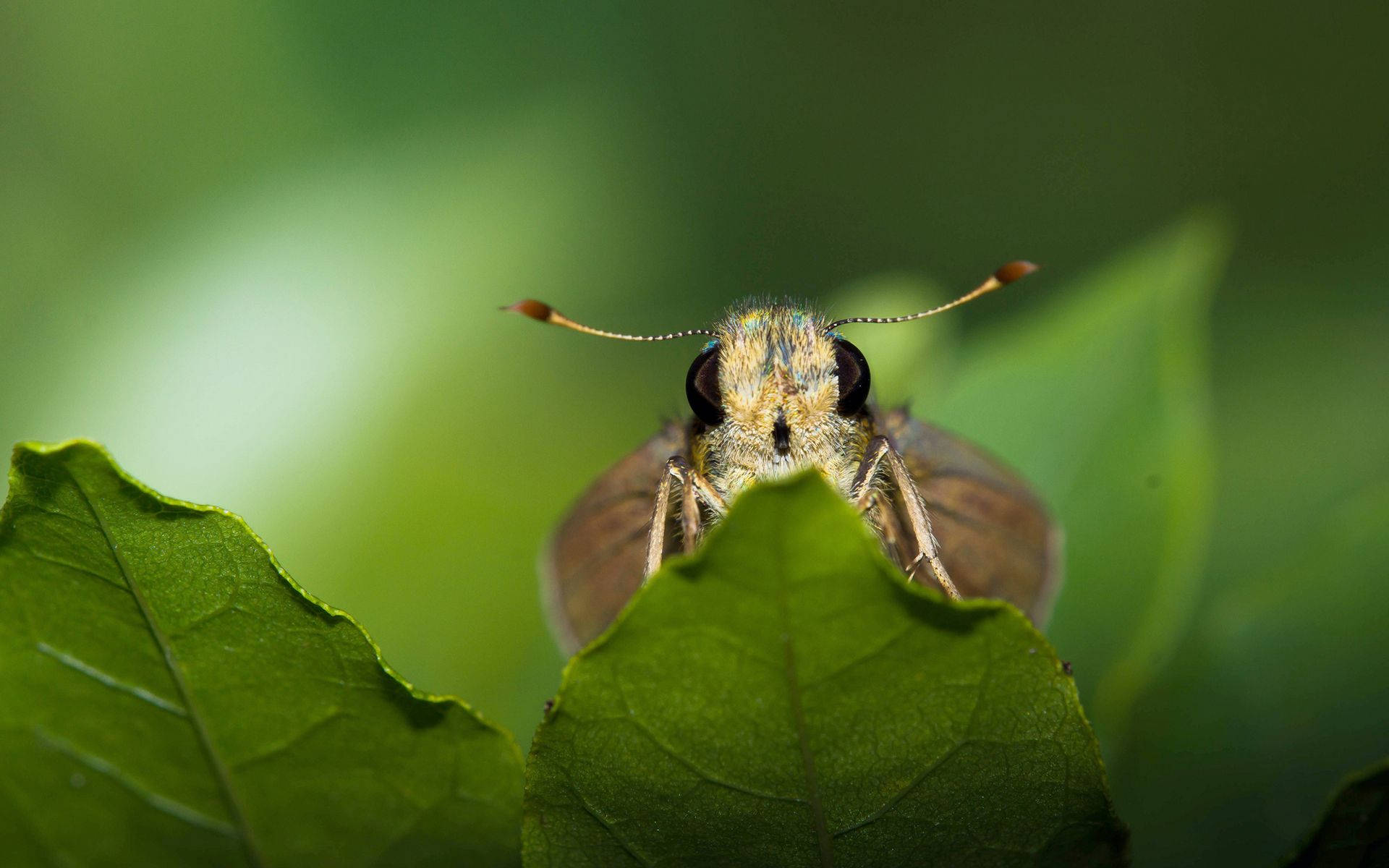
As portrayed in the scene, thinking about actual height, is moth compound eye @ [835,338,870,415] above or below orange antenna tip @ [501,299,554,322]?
below

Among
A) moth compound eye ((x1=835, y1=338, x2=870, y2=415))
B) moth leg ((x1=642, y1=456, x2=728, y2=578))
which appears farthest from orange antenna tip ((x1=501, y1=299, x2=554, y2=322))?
moth compound eye ((x1=835, y1=338, x2=870, y2=415))

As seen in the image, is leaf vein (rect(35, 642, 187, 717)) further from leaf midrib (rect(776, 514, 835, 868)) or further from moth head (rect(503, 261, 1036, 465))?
moth head (rect(503, 261, 1036, 465))

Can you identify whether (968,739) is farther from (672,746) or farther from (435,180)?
(435,180)

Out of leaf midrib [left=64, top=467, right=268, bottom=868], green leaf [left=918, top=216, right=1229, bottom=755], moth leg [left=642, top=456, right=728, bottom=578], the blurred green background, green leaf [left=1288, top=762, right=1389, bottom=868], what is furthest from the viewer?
moth leg [left=642, top=456, right=728, bottom=578]

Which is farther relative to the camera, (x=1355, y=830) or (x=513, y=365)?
(x=513, y=365)

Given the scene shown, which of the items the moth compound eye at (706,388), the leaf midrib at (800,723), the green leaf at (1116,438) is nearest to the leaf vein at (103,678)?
the leaf midrib at (800,723)

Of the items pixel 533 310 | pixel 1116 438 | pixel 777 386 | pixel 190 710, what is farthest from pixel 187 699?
pixel 1116 438

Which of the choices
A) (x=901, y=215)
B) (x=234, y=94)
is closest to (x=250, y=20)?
(x=234, y=94)

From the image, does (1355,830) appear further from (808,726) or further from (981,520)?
(981,520)
